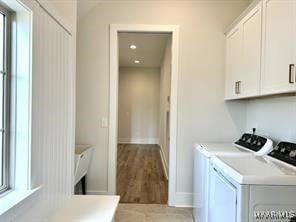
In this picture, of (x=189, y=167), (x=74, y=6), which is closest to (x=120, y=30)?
(x=74, y=6)

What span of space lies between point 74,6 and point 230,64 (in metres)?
1.88

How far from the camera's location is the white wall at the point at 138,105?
9.19 m

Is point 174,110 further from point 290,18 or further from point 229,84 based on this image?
point 290,18

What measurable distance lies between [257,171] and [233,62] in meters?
1.81

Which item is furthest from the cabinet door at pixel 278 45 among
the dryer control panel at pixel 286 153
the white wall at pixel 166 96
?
the white wall at pixel 166 96

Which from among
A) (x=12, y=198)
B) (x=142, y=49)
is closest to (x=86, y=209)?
(x=12, y=198)

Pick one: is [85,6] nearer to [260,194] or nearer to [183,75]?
[183,75]

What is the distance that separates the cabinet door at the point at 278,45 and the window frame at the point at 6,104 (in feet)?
5.75

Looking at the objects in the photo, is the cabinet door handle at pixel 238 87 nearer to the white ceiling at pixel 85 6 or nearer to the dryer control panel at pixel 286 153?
the dryer control panel at pixel 286 153

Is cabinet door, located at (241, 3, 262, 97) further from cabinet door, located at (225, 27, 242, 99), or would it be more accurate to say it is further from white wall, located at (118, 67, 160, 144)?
white wall, located at (118, 67, 160, 144)

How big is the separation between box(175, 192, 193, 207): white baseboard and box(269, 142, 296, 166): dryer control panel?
5.13 ft

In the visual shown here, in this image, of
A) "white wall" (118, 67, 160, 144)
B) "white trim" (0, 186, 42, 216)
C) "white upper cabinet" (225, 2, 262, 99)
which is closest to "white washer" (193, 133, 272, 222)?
"white upper cabinet" (225, 2, 262, 99)

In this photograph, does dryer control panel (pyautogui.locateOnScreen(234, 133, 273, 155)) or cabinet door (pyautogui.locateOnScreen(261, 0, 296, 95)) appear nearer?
cabinet door (pyautogui.locateOnScreen(261, 0, 296, 95))

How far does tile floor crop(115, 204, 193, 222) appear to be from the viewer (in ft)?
9.95
